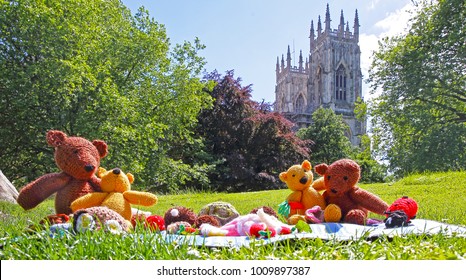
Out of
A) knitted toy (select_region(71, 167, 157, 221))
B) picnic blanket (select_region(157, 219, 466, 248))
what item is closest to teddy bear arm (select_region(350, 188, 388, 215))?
picnic blanket (select_region(157, 219, 466, 248))

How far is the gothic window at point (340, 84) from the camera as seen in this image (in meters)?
61.2

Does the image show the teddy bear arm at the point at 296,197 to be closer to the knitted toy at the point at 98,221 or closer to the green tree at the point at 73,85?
the knitted toy at the point at 98,221

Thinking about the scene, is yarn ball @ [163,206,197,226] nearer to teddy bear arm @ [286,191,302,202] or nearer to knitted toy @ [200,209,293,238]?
knitted toy @ [200,209,293,238]

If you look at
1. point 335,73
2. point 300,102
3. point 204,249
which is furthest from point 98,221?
point 300,102

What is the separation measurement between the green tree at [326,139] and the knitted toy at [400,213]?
97.1ft

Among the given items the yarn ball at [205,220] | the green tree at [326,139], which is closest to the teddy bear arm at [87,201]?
the yarn ball at [205,220]

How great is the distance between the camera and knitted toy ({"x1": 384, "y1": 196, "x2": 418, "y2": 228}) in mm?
3379

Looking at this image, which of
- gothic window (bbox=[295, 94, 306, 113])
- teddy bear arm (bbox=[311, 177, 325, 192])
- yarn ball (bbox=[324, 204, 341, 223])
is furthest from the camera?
gothic window (bbox=[295, 94, 306, 113])

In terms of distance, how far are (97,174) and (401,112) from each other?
16007 mm

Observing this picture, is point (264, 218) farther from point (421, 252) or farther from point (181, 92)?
point (181, 92)

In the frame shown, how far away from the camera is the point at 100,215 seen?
117 inches

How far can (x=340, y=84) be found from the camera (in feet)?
202

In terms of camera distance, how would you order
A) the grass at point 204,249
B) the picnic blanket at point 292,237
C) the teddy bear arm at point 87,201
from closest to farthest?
the grass at point 204,249 < the picnic blanket at point 292,237 < the teddy bear arm at point 87,201
